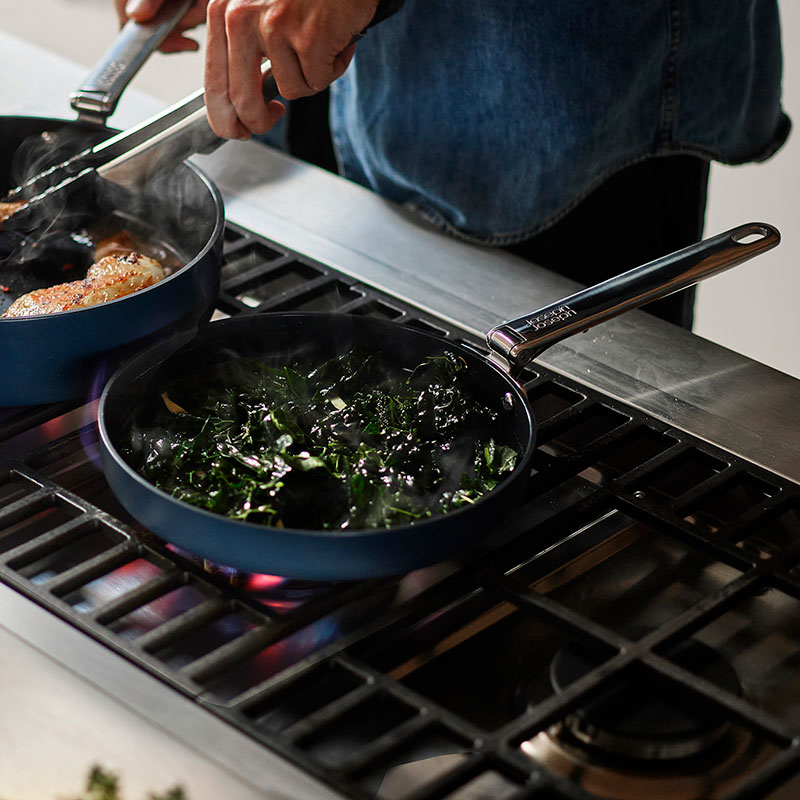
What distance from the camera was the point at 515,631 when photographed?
2.81 ft

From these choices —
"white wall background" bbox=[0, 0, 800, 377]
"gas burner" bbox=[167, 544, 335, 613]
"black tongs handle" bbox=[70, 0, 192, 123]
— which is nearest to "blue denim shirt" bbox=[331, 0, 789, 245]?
"black tongs handle" bbox=[70, 0, 192, 123]

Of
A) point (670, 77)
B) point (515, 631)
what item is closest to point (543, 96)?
→ point (670, 77)

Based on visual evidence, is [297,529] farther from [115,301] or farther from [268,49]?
[268,49]

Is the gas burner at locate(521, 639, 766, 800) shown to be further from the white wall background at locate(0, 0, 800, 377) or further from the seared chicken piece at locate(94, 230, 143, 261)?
the white wall background at locate(0, 0, 800, 377)

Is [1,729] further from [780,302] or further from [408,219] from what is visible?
[780,302]

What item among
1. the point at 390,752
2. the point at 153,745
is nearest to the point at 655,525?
the point at 390,752

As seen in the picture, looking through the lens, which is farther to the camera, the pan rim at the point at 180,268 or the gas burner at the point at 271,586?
the pan rim at the point at 180,268

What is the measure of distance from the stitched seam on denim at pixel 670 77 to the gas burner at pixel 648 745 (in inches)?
34.7

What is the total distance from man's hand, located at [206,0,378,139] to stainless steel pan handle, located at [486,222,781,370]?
14.1 inches

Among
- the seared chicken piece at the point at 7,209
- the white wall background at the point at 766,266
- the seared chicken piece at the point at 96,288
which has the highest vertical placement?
the seared chicken piece at the point at 7,209

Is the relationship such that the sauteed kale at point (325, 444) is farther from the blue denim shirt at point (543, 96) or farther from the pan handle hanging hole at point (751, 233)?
the blue denim shirt at point (543, 96)

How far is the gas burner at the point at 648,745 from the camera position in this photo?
2.36 ft

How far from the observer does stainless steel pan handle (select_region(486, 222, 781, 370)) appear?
0.91m

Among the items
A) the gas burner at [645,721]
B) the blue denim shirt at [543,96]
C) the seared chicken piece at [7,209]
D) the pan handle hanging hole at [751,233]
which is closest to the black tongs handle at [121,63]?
the seared chicken piece at [7,209]
